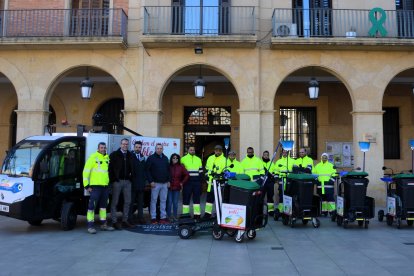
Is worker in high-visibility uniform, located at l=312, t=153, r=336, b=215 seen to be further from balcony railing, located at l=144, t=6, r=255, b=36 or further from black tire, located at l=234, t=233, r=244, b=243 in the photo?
balcony railing, located at l=144, t=6, r=255, b=36

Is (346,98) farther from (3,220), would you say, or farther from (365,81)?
(3,220)

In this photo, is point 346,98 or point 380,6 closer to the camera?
point 380,6

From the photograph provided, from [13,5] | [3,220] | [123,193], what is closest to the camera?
[123,193]

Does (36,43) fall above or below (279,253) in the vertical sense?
above

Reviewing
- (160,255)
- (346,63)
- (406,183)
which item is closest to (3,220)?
(160,255)

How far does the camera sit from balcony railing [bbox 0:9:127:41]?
14.0m

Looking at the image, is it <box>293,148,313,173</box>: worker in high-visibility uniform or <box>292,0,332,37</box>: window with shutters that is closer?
<box>293,148,313,173</box>: worker in high-visibility uniform

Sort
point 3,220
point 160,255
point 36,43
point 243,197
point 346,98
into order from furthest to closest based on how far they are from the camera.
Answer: point 346,98
point 36,43
point 3,220
point 243,197
point 160,255

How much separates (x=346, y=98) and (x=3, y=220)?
1355cm

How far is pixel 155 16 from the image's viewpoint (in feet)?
45.8

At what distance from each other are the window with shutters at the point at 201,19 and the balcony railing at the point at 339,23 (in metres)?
1.77

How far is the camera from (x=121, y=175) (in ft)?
30.6

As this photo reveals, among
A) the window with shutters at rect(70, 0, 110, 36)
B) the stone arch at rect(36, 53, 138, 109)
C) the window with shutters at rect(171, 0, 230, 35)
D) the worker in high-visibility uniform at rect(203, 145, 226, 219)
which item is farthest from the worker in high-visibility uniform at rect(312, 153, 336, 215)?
the window with shutters at rect(70, 0, 110, 36)

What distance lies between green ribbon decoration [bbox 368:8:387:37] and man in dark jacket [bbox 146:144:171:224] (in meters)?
8.61
